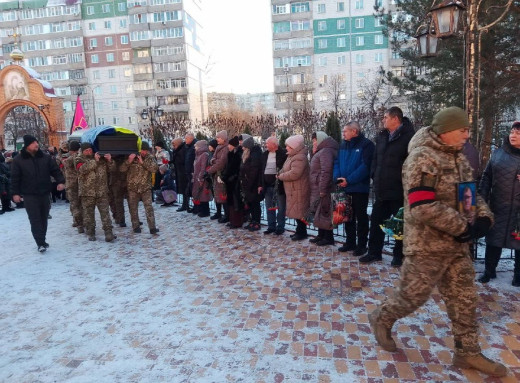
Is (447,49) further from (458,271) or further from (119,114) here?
(119,114)

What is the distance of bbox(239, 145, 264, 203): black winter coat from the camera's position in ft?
26.1

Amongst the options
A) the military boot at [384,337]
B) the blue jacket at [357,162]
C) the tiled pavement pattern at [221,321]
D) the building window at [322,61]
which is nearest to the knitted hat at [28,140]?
the tiled pavement pattern at [221,321]

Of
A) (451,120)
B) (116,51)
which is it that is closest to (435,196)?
(451,120)

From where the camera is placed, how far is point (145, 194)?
27.8ft

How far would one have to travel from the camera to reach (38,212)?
7.29 meters

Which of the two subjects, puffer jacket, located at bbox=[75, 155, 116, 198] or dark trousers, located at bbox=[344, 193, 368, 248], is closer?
dark trousers, located at bbox=[344, 193, 368, 248]

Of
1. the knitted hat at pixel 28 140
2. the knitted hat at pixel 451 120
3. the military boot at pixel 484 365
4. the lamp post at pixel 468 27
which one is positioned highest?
the lamp post at pixel 468 27

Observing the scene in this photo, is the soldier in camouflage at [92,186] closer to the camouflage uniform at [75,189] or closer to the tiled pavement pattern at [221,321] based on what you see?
the camouflage uniform at [75,189]

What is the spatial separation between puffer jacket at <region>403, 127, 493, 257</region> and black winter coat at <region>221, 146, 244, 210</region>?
5.38 metres

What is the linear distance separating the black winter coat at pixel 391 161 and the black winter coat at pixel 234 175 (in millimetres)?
3475

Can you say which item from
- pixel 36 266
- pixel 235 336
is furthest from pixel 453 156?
pixel 36 266

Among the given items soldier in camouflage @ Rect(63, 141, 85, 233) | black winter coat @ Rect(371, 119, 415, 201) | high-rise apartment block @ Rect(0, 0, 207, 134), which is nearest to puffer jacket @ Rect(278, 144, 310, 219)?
black winter coat @ Rect(371, 119, 415, 201)

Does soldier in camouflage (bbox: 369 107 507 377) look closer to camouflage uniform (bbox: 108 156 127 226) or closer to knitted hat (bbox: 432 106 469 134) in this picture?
knitted hat (bbox: 432 106 469 134)

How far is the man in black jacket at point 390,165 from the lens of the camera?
521 cm
